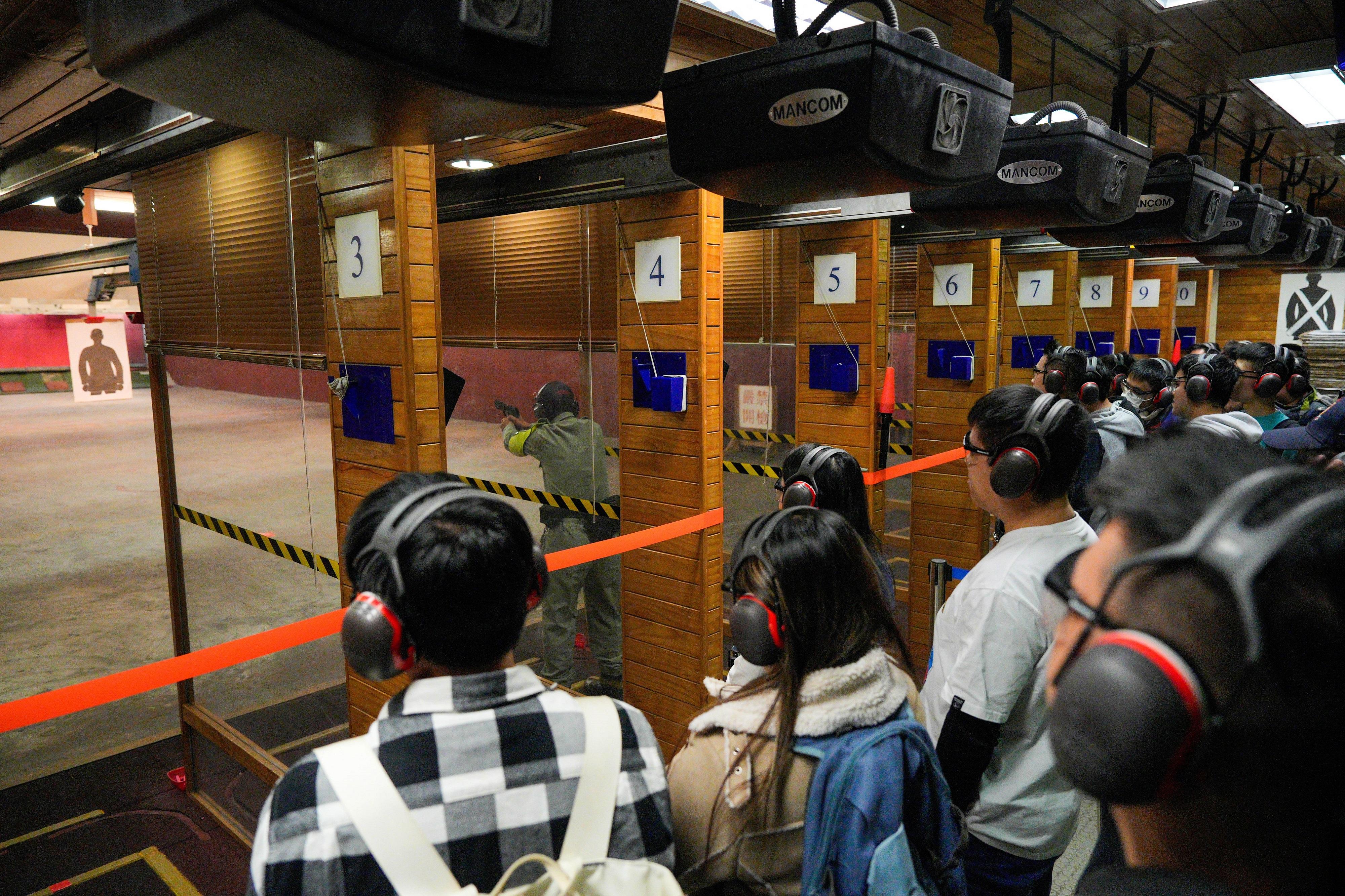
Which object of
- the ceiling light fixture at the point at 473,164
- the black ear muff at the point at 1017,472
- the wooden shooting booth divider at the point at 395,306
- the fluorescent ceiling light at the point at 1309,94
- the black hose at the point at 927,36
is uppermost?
the fluorescent ceiling light at the point at 1309,94

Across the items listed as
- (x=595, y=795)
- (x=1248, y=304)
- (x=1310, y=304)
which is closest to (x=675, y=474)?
(x=595, y=795)

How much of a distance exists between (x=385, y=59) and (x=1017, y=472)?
1.44 m

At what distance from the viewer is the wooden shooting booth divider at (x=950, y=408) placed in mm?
5461

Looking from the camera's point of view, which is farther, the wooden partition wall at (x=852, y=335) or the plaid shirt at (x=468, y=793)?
the wooden partition wall at (x=852, y=335)

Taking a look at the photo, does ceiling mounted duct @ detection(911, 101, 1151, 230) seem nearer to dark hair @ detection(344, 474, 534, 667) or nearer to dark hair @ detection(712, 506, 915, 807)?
dark hair @ detection(712, 506, 915, 807)

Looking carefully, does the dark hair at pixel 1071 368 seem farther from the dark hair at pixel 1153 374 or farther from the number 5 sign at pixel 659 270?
the number 5 sign at pixel 659 270

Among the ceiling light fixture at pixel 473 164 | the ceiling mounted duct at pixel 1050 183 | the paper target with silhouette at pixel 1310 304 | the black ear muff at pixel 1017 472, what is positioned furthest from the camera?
the paper target with silhouette at pixel 1310 304

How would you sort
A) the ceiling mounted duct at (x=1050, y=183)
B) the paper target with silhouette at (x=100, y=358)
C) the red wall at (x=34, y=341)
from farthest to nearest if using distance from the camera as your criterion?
the red wall at (x=34, y=341)
the paper target with silhouette at (x=100, y=358)
the ceiling mounted duct at (x=1050, y=183)

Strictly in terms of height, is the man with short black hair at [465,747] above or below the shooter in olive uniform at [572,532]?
above

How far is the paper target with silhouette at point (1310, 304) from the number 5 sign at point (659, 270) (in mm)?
10329

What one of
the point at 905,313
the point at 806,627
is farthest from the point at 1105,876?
the point at 905,313

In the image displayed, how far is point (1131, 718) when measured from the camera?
572 millimetres

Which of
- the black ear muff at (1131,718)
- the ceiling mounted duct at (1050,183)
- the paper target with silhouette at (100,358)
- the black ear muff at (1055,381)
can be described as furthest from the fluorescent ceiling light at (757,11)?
the paper target with silhouette at (100,358)

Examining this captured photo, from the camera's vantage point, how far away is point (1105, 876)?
2.13 ft
